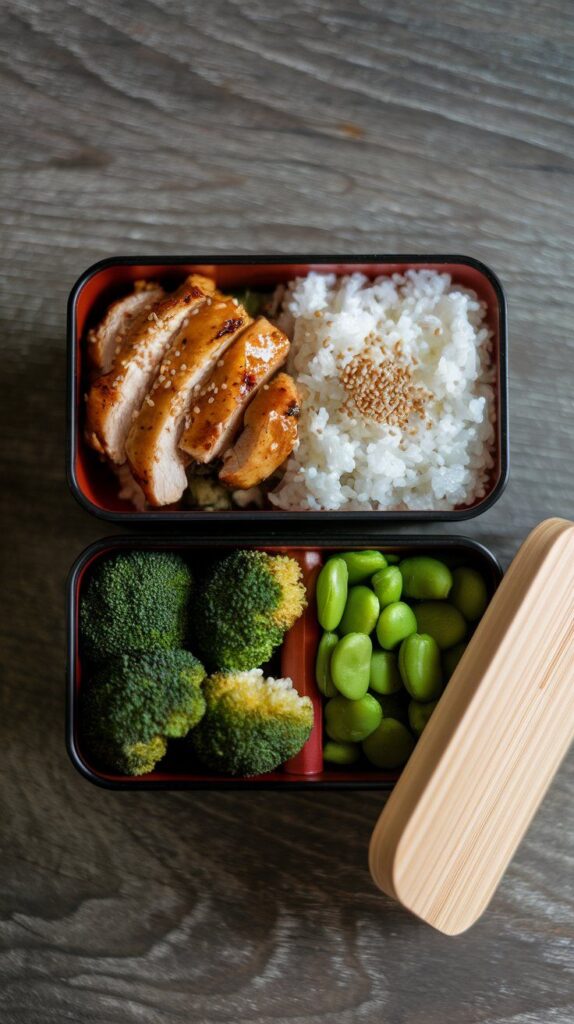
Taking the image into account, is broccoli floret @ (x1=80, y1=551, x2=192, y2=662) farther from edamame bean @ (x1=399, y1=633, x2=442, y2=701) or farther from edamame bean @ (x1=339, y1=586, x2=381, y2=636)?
edamame bean @ (x1=399, y1=633, x2=442, y2=701)

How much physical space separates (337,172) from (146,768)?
1.69 metres

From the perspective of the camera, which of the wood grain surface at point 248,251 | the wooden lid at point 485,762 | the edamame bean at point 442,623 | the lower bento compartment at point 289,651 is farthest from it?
the wood grain surface at point 248,251

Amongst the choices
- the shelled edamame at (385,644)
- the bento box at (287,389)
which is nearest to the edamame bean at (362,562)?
the shelled edamame at (385,644)

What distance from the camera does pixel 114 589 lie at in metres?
2.14

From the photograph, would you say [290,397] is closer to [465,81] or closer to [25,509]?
[25,509]

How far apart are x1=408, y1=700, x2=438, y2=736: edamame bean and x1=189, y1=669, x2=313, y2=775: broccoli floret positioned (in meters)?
0.26

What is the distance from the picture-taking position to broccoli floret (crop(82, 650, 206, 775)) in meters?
2.03

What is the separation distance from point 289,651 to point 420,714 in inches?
14.2

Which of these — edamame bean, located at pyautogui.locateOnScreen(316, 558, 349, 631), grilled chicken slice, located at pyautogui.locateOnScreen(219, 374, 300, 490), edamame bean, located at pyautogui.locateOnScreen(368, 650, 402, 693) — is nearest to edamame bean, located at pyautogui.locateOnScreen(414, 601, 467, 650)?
edamame bean, located at pyautogui.locateOnScreen(368, 650, 402, 693)

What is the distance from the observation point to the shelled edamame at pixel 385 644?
7.04ft

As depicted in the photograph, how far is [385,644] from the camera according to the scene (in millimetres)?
2197

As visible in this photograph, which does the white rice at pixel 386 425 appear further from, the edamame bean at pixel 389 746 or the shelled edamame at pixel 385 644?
the edamame bean at pixel 389 746

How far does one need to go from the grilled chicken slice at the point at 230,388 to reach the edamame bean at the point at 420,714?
2.63 ft

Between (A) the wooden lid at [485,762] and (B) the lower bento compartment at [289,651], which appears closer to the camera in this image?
(A) the wooden lid at [485,762]
